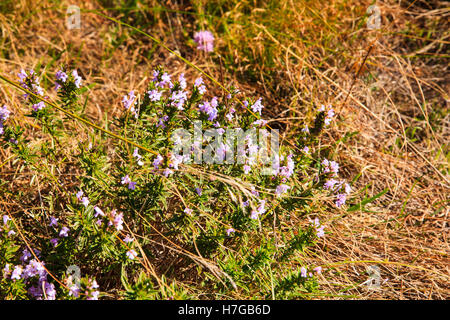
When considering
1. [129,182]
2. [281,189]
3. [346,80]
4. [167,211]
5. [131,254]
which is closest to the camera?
[131,254]

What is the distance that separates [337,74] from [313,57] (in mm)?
366

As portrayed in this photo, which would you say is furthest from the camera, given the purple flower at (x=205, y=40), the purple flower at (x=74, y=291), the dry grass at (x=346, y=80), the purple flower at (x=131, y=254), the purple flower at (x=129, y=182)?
the purple flower at (x=205, y=40)

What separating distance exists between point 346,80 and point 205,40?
5.65ft

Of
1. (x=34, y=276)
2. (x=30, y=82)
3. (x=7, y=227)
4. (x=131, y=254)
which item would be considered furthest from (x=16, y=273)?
(x=30, y=82)

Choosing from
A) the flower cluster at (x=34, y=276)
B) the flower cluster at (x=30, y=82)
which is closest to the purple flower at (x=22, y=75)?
the flower cluster at (x=30, y=82)

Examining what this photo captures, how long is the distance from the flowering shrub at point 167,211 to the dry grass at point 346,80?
0.72 metres

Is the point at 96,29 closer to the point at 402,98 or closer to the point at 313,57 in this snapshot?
the point at 313,57

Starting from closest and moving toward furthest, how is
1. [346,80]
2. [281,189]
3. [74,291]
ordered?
[74,291]
[281,189]
[346,80]

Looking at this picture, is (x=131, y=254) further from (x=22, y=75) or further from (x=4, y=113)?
(x=22, y=75)

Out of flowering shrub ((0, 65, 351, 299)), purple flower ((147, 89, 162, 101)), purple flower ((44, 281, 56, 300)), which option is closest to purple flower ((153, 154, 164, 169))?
flowering shrub ((0, 65, 351, 299))

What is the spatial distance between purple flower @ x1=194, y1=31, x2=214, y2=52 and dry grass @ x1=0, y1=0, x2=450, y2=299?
5.3 inches

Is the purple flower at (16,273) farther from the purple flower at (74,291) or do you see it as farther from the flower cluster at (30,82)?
the flower cluster at (30,82)

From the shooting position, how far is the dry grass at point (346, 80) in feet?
11.0

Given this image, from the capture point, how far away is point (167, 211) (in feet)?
9.46
